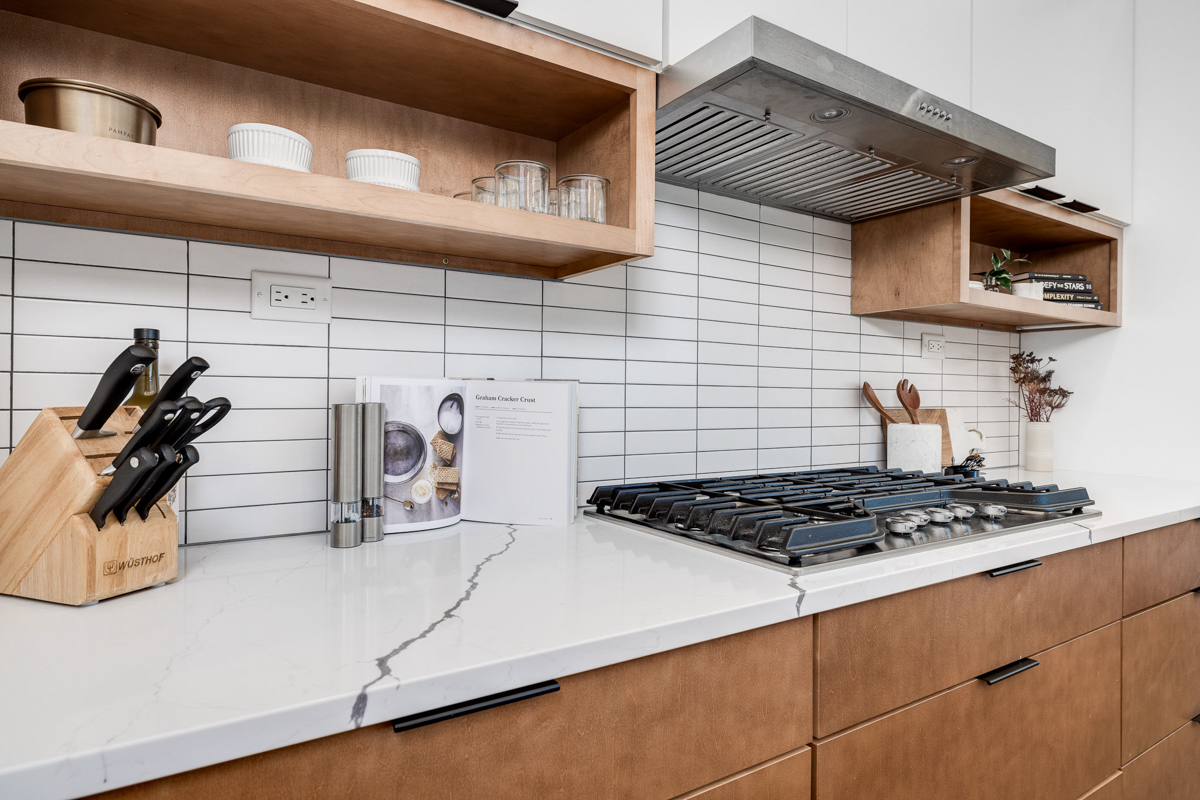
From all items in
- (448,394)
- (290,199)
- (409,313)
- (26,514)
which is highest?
(290,199)

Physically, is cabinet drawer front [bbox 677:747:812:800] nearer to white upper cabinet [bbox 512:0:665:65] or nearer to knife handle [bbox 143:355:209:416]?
knife handle [bbox 143:355:209:416]

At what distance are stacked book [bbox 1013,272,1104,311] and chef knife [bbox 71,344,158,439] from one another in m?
2.38

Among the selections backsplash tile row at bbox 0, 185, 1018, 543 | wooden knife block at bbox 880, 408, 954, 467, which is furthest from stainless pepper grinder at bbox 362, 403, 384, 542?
wooden knife block at bbox 880, 408, 954, 467

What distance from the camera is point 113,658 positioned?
0.62 metres

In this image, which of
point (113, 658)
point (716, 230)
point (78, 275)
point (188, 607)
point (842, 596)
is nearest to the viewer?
point (113, 658)

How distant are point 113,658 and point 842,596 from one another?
0.83m

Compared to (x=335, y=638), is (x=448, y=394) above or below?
above

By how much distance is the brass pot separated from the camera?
0.79 metres

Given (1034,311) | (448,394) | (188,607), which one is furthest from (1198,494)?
(188,607)

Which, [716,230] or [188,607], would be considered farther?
[716,230]

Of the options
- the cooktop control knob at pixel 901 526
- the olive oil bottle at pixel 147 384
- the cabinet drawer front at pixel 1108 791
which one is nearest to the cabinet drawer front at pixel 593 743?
the cooktop control knob at pixel 901 526

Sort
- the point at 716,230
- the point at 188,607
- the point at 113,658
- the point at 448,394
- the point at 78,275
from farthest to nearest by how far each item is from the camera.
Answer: the point at 716,230 → the point at 448,394 → the point at 78,275 → the point at 188,607 → the point at 113,658

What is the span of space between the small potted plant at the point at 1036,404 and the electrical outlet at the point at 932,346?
0.44 meters

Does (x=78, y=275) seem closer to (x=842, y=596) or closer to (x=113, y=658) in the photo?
(x=113, y=658)
